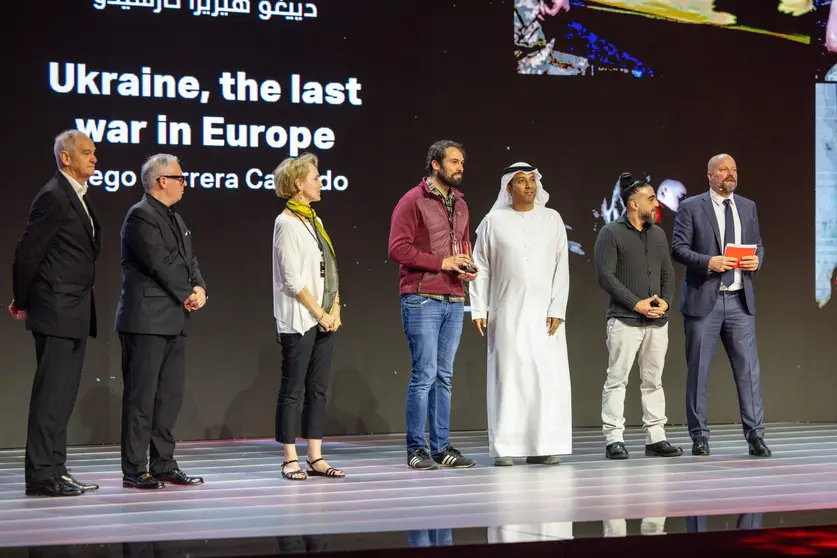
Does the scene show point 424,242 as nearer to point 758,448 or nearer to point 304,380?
point 304,380

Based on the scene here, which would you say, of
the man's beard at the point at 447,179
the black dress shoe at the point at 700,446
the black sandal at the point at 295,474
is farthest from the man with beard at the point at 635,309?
the black sandal at the point at 295,474

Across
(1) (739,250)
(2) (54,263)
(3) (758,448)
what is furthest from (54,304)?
(3) (758,448)

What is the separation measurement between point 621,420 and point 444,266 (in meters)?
1.42

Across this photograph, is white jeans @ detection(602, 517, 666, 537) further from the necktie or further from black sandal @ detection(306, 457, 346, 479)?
the necktie

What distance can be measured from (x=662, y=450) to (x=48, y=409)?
3290 millimetres

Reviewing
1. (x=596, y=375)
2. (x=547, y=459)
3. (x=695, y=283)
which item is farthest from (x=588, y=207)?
(x=547, y=459)

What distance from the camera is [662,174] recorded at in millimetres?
8148

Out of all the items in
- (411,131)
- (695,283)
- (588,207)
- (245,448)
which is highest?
(411,131)

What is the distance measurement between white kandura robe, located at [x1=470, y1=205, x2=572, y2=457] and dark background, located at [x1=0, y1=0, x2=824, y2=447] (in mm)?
1741

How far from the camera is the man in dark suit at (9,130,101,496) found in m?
4.84

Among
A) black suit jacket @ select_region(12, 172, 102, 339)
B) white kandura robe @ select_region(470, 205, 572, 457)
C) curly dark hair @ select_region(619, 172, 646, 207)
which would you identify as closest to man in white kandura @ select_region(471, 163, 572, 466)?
white kandura robe @ select_region(470, 205, 572, 457)

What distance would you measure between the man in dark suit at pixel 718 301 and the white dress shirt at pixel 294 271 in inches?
85.0

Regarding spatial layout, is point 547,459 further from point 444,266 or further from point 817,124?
point 817,124

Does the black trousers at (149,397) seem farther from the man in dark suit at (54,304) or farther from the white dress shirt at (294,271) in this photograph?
the white dress shirt at (294,271)
